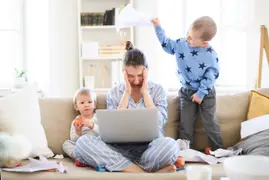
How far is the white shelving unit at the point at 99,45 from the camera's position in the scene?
14.9ft

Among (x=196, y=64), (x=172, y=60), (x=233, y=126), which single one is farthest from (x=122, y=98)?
(x=172, y=60)

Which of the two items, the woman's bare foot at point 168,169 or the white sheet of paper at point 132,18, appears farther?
the white sheet of paper at point 132,18

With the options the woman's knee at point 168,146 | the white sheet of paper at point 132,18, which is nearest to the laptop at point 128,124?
the woman's knee at point 168,146

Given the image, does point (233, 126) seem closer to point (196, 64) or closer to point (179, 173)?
point (196, 64)

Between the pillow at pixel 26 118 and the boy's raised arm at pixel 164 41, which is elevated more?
the boy's raised arm at pixel 164 41

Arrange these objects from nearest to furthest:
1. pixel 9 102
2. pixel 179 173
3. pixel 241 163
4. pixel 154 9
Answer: pixel 241 163 < pixel 179 173 < pixel 9 102 < pixel 154 9

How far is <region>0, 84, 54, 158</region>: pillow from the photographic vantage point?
209 cm

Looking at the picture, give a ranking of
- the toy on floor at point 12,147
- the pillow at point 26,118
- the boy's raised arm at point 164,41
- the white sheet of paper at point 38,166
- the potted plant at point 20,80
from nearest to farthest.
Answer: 1. the toy on floor at point 12,147
2. the white sheet of paper at point 38,166
3. the pillow at point 26,118
4. the boy's raised arm at point 164,41
5. the potted plant at point 20,80

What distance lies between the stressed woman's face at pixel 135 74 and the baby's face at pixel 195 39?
1.40ft

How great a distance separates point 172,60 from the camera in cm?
467

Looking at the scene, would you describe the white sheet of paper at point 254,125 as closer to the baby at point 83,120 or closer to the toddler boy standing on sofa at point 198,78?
the toddler boy standing on sofa at point 198,78

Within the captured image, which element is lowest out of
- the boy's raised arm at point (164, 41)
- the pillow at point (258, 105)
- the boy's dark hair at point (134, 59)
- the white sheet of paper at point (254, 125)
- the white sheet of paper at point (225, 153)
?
the white sheet of paper at point (225, 153)

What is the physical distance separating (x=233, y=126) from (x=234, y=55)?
227 cm

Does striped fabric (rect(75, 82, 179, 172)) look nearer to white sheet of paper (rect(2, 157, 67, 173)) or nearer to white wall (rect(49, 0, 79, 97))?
white sheet of paper (rect(2, 157, 67, 173))
